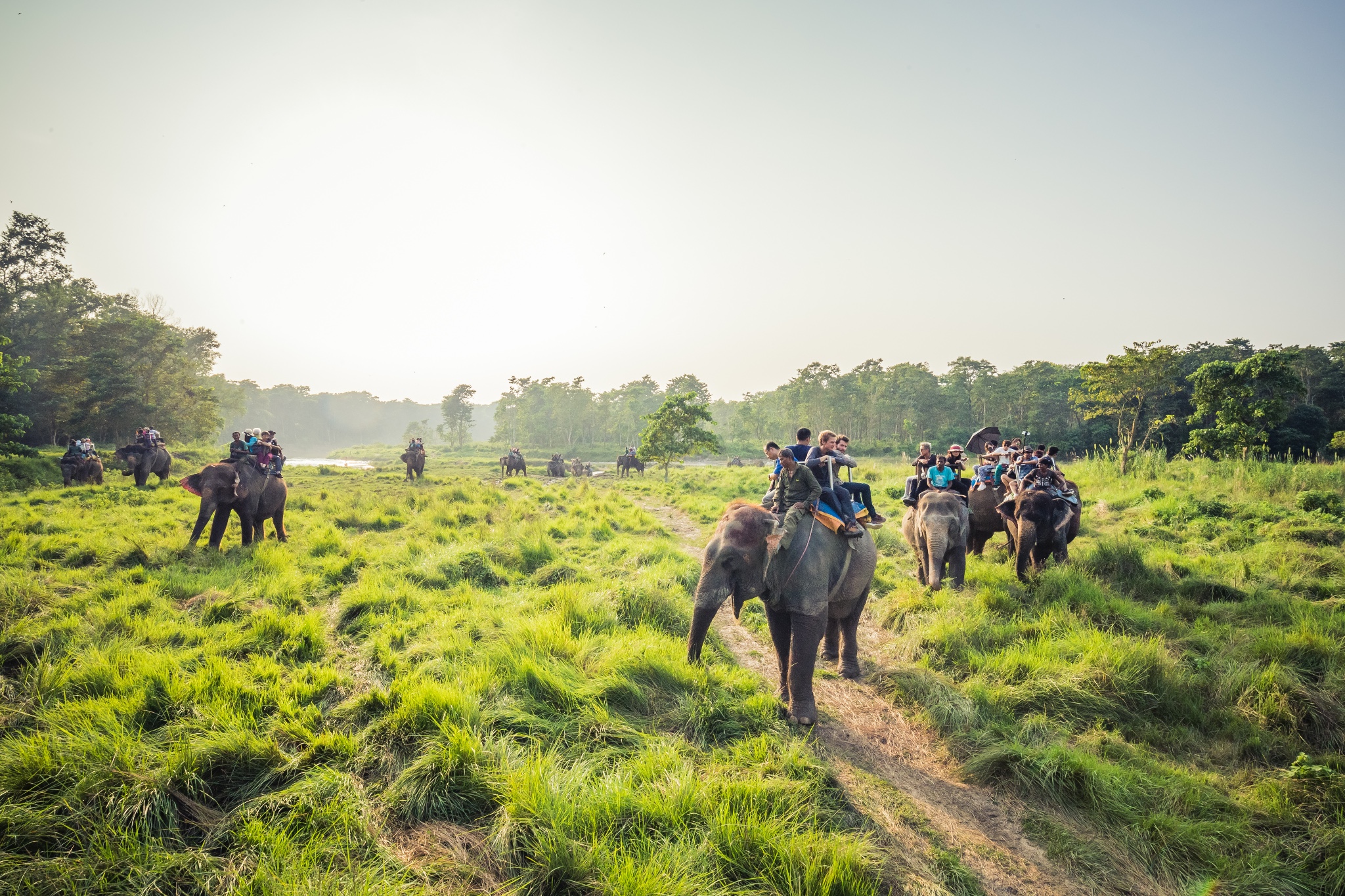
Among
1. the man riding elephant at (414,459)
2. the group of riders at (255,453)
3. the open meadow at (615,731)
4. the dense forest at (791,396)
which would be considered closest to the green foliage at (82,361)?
the dense forest at (791,396)

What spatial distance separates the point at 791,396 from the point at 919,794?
6694 centimetres

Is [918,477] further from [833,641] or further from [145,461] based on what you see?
[145,461]

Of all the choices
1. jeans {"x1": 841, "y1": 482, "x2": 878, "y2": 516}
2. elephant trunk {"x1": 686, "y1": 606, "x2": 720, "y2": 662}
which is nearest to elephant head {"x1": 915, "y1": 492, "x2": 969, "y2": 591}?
jeans {"x1": 841, "y1": 482, "x2": 878, "y2": 516}

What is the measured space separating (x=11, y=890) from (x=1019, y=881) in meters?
5.29

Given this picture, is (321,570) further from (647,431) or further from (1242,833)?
(647,431)

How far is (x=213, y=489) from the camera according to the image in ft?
31.1

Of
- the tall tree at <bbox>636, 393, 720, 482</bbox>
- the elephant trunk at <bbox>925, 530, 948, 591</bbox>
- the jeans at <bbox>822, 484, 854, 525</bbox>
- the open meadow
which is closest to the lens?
the open meadow

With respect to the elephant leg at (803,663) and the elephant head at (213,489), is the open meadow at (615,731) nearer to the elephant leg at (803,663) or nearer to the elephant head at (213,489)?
the elephant leg at (803,663)

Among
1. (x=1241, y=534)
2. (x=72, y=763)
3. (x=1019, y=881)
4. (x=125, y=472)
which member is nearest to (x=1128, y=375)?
(x=1241, y=534)

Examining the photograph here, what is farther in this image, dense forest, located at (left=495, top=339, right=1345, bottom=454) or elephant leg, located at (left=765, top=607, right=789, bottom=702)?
dense forest, located at (left=495, top=339, right=1345, bottom=454)

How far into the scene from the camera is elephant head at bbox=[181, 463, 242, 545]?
9.47 meters

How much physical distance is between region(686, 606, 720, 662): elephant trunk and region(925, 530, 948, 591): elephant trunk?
15.5 feet

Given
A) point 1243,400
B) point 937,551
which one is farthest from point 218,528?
point 1243,400

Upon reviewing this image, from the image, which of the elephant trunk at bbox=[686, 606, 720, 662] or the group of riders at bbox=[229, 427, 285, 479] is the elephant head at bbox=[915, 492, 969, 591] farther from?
the group of riders at bbox=[229, 427, 285, 479]
